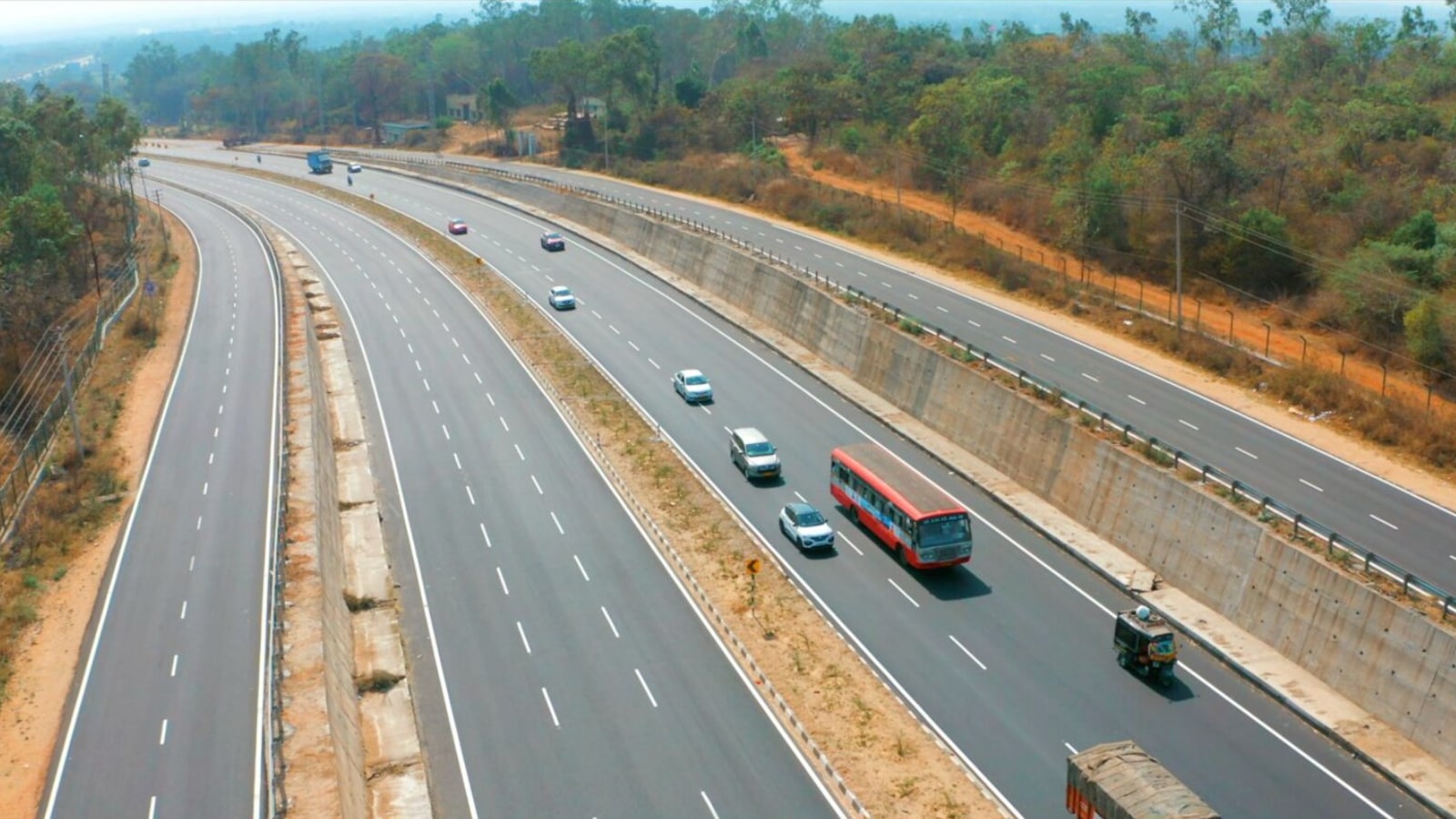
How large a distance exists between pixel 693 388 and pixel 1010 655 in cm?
2770

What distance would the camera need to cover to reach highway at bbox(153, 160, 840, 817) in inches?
1211

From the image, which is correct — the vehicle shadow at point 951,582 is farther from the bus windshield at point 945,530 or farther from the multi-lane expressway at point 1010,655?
the bus windshield at point 945,530

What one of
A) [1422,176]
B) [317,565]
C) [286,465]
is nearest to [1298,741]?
[317,565]

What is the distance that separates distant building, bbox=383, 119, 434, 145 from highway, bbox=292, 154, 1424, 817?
462 ft

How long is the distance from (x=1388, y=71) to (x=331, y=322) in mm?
94538

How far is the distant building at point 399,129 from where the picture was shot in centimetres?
18950

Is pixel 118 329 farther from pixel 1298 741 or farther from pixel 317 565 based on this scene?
pixel 1298 741

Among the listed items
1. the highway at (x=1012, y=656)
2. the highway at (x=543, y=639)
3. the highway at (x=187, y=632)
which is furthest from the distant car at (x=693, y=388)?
the highway at (x=187, y=632)

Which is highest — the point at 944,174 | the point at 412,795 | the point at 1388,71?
the point at 1388,71

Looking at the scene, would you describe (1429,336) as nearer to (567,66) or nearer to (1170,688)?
(1170,688)

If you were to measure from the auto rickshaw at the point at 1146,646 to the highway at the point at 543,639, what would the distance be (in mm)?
10279

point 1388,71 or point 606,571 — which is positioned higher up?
point 1388,71

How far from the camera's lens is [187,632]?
37.8 meters

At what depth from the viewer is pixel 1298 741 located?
31.9m
